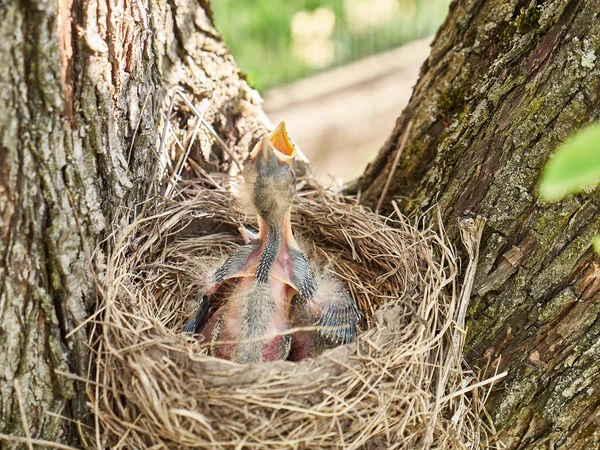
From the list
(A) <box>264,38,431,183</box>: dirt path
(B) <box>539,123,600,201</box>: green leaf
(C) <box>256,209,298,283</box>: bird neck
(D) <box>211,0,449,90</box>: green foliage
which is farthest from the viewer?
(A) <box>264,38,431,183</box>: dirt path

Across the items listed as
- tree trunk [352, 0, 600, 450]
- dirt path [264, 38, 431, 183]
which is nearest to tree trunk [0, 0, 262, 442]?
tree trunk [352, 0, 600, 450]

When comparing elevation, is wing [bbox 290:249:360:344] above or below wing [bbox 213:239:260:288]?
below

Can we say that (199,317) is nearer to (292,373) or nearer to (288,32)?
(292,373)

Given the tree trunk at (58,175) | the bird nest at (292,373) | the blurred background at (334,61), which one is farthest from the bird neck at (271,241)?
the blurred background at (334,61)

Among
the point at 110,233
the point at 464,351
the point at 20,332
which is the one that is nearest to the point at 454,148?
the point at 464,351

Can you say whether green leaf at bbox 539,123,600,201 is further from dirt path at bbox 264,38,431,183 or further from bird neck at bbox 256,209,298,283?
dirt path at bbox 264,38,431,183

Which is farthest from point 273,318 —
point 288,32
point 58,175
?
point 288,32

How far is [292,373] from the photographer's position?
5.17ft

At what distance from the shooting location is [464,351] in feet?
6.05

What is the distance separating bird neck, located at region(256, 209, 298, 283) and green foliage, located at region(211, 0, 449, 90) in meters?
2.69

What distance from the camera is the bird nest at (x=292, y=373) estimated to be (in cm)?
151

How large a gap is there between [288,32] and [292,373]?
369cm

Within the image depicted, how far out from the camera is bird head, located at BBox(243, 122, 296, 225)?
6.23 feet

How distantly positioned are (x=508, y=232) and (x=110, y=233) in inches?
42.6
